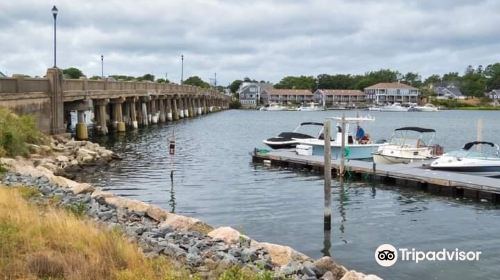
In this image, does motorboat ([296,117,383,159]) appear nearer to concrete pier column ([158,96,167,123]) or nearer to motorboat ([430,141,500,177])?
motorboat ([430,141,500,177])

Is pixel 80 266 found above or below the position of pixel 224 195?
above

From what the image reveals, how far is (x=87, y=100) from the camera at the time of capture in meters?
46.6

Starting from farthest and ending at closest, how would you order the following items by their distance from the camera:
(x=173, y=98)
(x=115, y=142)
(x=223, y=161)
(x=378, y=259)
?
(x=173, y=98)
(x=115, y=142)
(x=223, y=161)
(x=378, y=259)

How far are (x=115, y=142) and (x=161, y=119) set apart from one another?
35.8 metres

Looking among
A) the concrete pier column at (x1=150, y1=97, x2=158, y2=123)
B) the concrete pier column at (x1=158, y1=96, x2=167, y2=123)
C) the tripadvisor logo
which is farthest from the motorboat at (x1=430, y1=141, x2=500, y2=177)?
the concrete pier column at (x1=158, y1=96, x2=167, y2=123)

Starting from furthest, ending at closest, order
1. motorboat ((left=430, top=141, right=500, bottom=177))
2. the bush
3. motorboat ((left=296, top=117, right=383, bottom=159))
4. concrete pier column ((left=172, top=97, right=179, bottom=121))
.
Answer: concrete pier column ((left=172, top=97, right=179, bottom=121)) < motorboat ((left=296, top=117, right=383, bottom=159)) < motorboat ((left=430, top=141, right=500, bottom=177)) < the bush

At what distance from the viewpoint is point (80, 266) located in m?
7.98

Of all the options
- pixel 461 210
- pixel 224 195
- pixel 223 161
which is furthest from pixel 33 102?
pixel 461 210

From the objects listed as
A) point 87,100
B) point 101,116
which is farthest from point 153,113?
point 87,100

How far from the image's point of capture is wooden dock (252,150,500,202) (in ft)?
76.5

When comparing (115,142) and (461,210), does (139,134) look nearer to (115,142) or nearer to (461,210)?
(115,142)

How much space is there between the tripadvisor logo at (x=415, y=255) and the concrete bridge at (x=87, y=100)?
914 inches

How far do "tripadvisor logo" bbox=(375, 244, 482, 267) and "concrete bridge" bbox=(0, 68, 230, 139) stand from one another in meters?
23.2

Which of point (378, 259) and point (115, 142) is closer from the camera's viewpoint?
point (378, 259)
